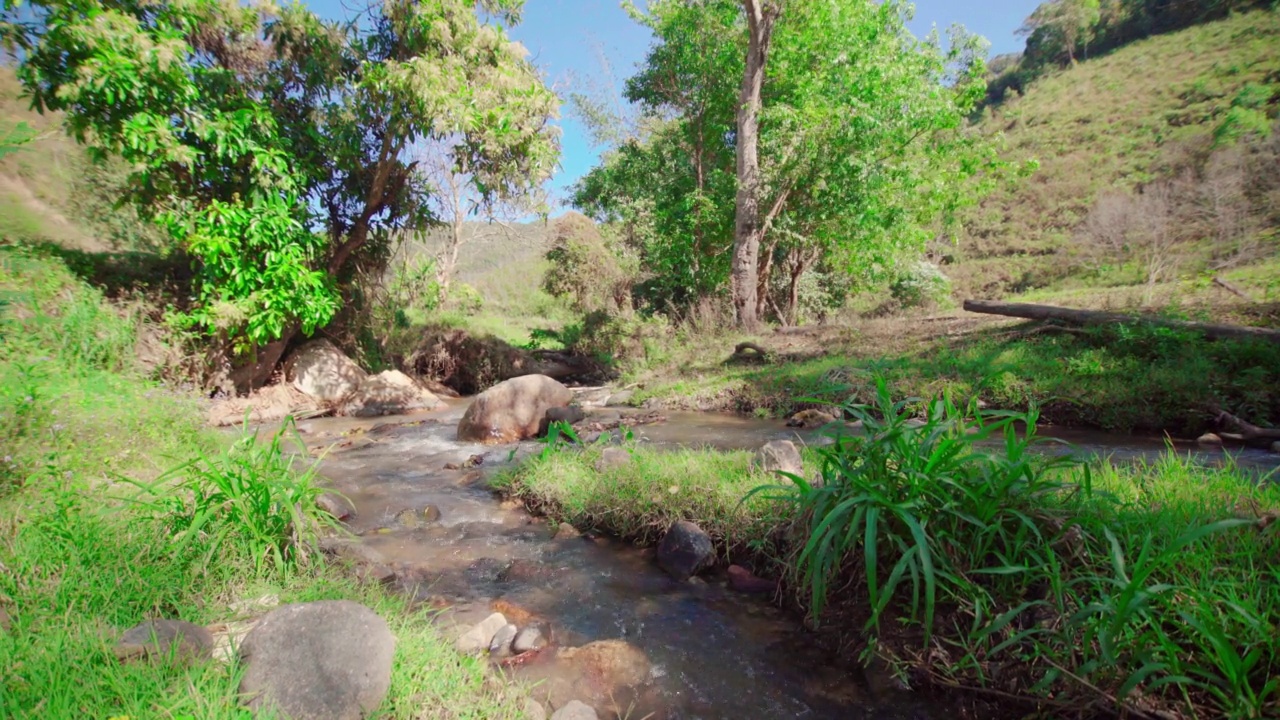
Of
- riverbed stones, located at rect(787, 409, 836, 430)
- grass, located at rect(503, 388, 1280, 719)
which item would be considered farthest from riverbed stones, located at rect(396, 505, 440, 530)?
riverbed stones, located at rect(787, 409, 836, 430)

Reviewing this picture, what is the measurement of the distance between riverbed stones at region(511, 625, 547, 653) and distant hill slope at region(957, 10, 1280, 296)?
916 inches

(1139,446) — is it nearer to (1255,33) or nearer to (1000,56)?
(1255,33)

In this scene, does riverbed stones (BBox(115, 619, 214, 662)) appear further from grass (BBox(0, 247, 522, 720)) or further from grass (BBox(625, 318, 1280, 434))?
grass (BBox(625, 318, 1280, 434))

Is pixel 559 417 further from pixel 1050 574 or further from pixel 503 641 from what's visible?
pixel 1050 574

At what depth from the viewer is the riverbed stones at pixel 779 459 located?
3.72 metres

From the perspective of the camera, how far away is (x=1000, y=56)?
55.8 m

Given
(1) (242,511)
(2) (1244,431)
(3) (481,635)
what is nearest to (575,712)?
(3) (481,635)

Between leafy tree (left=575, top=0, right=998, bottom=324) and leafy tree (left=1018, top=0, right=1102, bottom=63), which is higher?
leafy tree (left=1018, top=0, right=1102, bottom=63)

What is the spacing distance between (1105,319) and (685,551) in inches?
282

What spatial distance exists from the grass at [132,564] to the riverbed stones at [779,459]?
7.73ft

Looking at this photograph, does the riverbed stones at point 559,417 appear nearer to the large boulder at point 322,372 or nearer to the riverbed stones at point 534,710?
the large boulder at point 322,372

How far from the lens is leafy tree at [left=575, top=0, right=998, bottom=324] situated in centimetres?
1128

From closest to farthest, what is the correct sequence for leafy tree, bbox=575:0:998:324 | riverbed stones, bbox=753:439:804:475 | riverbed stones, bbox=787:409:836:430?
riverbed stones, bbox=753:439:804:475, riverbed stones, bbox=787:409:836:430, leafy tree, bbox=575:0:998:324

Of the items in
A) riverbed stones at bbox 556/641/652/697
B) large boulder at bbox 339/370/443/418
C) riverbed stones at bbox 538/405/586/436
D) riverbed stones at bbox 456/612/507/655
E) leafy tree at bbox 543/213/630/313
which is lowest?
riverbed stones at bbox 556/641/652/697
